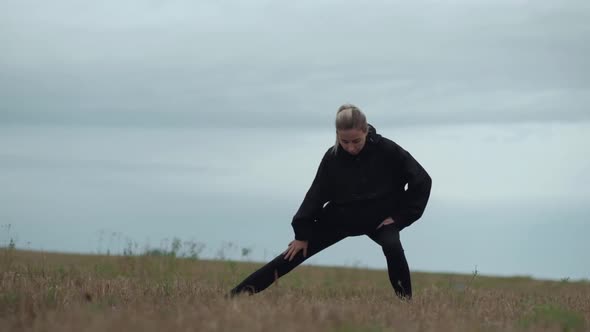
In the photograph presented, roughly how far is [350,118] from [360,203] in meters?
0.93

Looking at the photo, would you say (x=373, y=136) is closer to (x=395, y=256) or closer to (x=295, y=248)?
(x=395, y=256)

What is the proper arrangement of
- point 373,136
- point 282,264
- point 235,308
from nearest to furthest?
1. point 235,308
2. point 373,136
3. point 282,264

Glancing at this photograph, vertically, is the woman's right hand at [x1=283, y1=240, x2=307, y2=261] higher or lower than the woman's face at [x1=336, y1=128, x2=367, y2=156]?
lower

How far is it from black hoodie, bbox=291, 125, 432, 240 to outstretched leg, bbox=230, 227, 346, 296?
0.11 metres

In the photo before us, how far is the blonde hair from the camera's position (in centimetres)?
827

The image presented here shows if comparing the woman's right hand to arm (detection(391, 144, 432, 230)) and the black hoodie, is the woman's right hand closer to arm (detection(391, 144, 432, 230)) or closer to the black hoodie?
the black hoodie

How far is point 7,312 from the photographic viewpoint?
716 cm

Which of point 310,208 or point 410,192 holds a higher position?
point 410,192

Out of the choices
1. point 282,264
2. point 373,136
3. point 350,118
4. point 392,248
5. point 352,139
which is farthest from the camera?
point 282,264

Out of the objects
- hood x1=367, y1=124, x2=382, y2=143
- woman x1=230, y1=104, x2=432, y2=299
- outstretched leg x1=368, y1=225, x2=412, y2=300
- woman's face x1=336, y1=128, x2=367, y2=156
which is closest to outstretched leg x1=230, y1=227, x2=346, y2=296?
woman x1=230, y1=104, x2=432, y2=299

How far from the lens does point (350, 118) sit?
826 cm

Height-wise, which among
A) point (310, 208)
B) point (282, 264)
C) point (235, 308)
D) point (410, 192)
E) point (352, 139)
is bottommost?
point (235, 308)

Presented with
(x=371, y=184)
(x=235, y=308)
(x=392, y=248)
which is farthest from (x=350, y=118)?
(x=235, y=308)

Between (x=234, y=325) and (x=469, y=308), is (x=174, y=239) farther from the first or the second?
(x=234, y=325)
